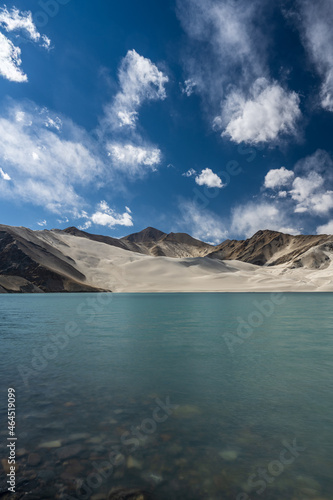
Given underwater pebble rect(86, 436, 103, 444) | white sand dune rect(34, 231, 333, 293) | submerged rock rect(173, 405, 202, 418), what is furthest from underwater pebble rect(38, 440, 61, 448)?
white sand dune rect(34, 231, 333, 293)

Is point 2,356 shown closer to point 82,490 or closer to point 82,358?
point 82,358

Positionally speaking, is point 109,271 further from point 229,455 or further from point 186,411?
point 229,455

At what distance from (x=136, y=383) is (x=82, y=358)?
3818 mm

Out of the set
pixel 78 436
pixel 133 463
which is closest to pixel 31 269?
pixel 78 436

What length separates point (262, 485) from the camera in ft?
13.5

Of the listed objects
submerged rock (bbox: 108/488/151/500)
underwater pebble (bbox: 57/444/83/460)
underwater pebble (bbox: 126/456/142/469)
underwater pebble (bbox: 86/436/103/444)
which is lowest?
submerged rock (bbox: 108/488/151/500)

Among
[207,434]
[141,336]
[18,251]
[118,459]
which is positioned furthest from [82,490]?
[18,251]

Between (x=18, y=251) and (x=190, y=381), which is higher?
(x=18, y=251)

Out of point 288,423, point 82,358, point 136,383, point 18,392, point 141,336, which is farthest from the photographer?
point 141,336

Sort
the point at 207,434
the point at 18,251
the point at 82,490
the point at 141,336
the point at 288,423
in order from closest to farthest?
→ the point at 82,490
the point at 207,434
the point at 288,423
the point at 141,336
the point at 18,251

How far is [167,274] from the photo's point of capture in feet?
424

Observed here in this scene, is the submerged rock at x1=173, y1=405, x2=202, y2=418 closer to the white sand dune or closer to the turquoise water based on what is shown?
the turquoise water

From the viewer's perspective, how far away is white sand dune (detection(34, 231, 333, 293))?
111m

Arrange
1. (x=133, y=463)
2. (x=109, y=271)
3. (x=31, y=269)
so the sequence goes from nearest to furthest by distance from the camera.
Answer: (x=133, y=463)
(x=31, y=269)
(x=109, y=271)
